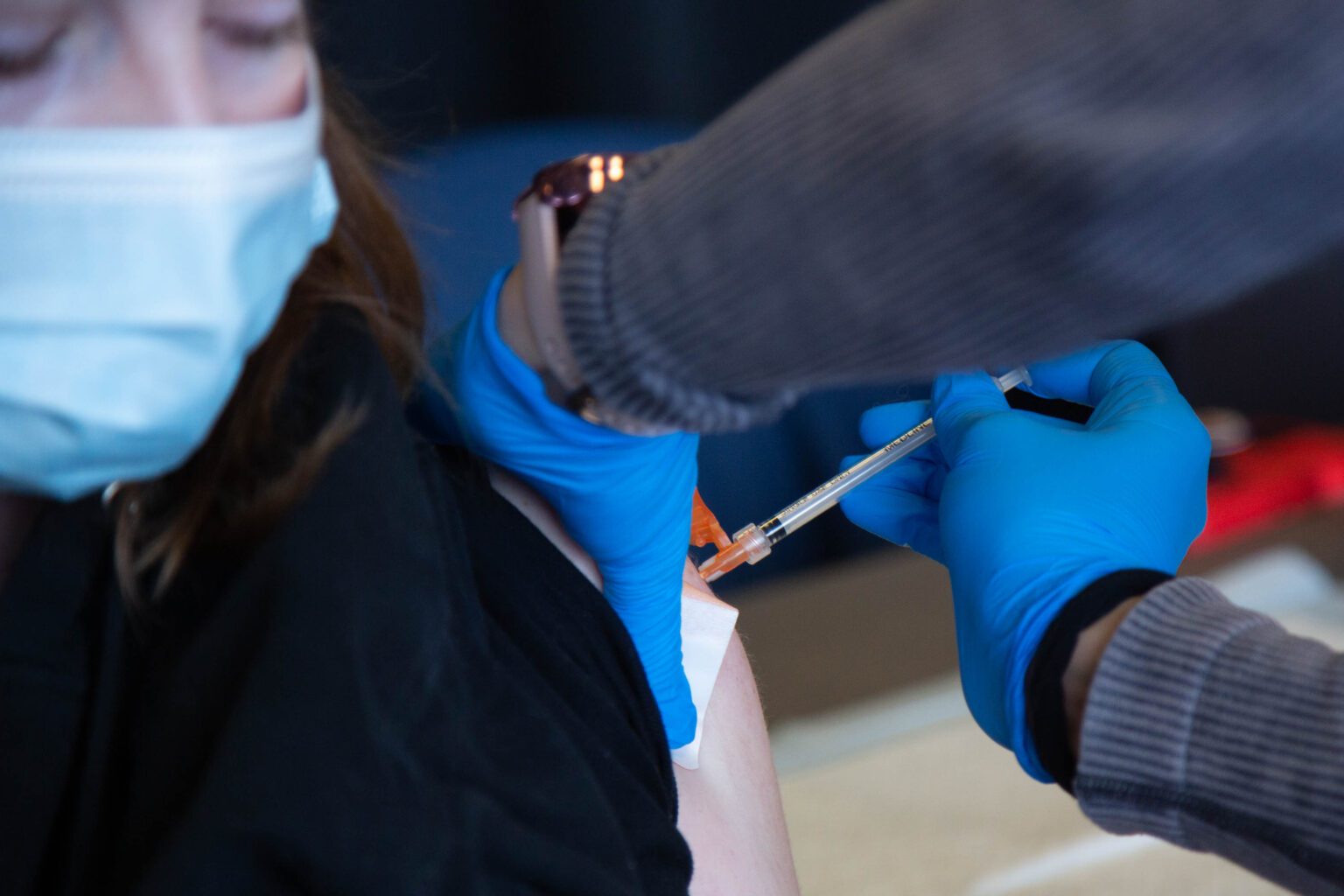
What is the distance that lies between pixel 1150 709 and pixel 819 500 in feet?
1.13

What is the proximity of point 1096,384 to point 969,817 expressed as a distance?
32.4 inches

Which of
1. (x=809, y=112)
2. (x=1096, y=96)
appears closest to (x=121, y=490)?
(x=809, y=112)

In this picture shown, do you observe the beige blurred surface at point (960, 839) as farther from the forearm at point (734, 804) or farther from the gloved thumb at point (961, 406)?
the gloved thumb at point (961, 406)

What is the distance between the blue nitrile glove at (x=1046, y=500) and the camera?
30.9 inches

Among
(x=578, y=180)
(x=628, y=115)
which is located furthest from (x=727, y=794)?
(x=628, y=115)

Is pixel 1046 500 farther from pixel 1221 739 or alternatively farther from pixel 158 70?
pixel 158 70

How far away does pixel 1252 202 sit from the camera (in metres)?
0.49

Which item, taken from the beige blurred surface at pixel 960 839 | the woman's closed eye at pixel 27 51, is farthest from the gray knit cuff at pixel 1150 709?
the beige blurred surface at pixel 960 839

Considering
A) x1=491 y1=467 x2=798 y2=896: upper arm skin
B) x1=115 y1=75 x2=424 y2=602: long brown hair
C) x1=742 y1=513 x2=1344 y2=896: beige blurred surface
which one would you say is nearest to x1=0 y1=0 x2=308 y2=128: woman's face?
x1=115 y1=75 x2=424 y2=602: long brown hair

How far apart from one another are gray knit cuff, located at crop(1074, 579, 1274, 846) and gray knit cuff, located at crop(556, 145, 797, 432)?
0.25 metres

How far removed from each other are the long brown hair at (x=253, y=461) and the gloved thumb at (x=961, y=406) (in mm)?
413

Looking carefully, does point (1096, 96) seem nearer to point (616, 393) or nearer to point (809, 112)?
point (809, 112)

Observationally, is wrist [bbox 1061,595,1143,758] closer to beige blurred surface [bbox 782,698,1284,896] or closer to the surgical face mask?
the surgical face mask

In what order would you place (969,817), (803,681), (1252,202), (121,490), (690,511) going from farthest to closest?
(803,681), (969,817), (690,511), (121,490), (1252,202)
